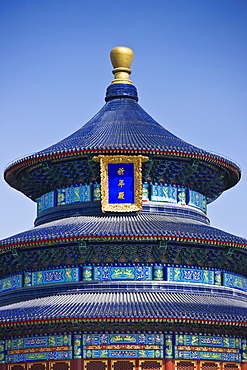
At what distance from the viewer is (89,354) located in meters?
42.7

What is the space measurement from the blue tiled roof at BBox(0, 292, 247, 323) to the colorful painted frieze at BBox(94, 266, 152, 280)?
0.79m

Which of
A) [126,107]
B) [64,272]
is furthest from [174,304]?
[126,107]

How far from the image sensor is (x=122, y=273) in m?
44.6

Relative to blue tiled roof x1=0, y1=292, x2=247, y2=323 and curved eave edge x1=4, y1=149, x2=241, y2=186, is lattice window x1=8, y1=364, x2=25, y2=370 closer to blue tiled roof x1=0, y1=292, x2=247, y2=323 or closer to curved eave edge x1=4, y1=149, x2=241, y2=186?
blue tiled roof x1=0, y1=292, x2=247, y2=323

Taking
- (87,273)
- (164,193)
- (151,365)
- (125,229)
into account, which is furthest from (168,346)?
(164,193)

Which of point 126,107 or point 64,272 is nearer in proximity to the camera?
point 64,272

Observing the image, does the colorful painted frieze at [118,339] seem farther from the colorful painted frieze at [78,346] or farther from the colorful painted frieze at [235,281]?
the colorful painted frieze at [235,281]

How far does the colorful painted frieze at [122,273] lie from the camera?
1752 inches

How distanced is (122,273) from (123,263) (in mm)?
444

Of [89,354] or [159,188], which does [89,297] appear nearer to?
[89,354]

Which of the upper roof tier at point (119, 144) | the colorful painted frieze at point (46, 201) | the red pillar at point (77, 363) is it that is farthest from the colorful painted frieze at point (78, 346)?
the upper roof tier at point (119, 144)

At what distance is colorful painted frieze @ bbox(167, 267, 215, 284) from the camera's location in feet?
148

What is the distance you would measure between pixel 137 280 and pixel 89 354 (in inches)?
151

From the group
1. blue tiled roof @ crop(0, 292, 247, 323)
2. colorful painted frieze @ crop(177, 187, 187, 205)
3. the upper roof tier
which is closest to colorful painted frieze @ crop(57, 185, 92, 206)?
the upper roof tier
